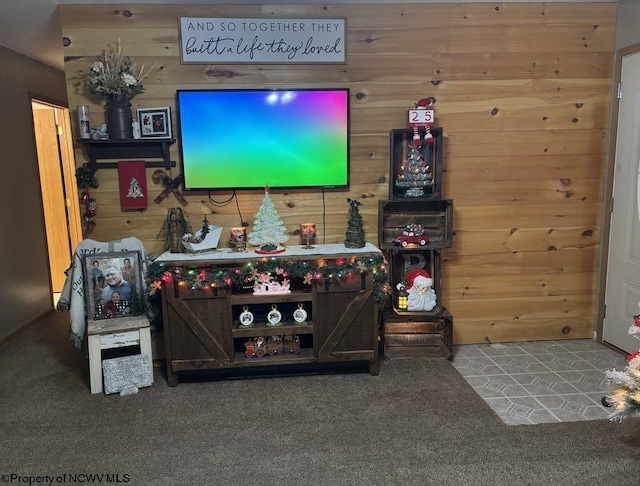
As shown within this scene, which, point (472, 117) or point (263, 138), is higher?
point (472, 117)

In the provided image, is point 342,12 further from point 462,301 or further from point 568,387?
point 568,387

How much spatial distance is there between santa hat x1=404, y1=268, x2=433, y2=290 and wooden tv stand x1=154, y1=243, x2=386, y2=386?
0.44m

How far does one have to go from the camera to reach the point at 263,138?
10.7ft

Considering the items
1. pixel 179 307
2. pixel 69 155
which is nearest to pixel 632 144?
pixel 179 307

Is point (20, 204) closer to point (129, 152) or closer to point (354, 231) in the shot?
point (129, 152)

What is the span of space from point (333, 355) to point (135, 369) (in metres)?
1.22

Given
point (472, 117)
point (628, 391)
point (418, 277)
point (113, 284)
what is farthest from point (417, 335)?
point (113, 284)

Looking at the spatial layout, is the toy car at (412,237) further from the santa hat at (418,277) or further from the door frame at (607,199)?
the door frame at (607,199)

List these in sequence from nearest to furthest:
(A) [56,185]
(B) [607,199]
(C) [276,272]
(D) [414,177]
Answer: (C) [276,272] → (D) [414,177] → (B) [607,199] → (A) [56,185]

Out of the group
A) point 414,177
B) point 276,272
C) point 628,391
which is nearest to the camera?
point 628,391

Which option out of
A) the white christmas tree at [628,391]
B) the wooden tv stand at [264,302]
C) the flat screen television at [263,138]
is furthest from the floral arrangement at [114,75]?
the white christmas tree at [628,391]

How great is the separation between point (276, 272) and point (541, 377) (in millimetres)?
1823

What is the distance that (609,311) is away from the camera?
3.57 metres

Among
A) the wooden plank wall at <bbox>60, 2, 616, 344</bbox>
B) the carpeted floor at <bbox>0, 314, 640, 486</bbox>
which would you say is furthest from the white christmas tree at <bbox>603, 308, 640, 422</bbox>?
the wooden plank wall at <bbox>60, 2, 616, 344</bbox>
